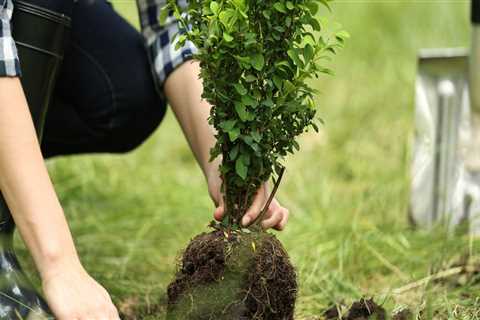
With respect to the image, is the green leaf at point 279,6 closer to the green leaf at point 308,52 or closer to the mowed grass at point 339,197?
the green leaf at point 308,52

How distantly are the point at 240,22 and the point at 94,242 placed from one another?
1244 millimetres

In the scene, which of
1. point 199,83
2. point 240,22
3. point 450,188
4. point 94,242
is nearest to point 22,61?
point 199,83

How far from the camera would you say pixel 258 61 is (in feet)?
4.31

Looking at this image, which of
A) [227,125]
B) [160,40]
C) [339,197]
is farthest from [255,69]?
[339,197]

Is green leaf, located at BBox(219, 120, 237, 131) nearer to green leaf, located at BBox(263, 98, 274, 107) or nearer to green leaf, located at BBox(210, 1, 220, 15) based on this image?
green leaf, located at BBox(263, 98, 274, 107)

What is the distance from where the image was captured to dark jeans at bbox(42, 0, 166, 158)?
Answer: 1.94m

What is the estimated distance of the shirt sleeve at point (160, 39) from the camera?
175 cm

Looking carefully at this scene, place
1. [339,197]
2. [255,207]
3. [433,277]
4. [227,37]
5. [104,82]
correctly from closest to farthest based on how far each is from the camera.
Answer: [227,37], [255,207], [433,277], [104,82], [339,197]

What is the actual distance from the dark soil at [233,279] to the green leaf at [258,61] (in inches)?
11.6

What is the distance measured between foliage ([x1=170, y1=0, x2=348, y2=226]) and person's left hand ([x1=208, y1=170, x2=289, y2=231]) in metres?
0.08

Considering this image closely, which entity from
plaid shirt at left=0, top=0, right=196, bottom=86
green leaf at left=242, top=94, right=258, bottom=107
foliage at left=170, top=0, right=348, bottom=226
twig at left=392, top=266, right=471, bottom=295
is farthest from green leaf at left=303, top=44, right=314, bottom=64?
twig at left=392, top=266, right=471, bottom=295

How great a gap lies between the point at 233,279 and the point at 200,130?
0.37 m

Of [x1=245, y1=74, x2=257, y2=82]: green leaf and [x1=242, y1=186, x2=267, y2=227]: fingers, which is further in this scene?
[x1=242, y1=186, x2=267, y2=227]: fingers

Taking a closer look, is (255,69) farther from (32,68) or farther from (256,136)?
(32,68)
